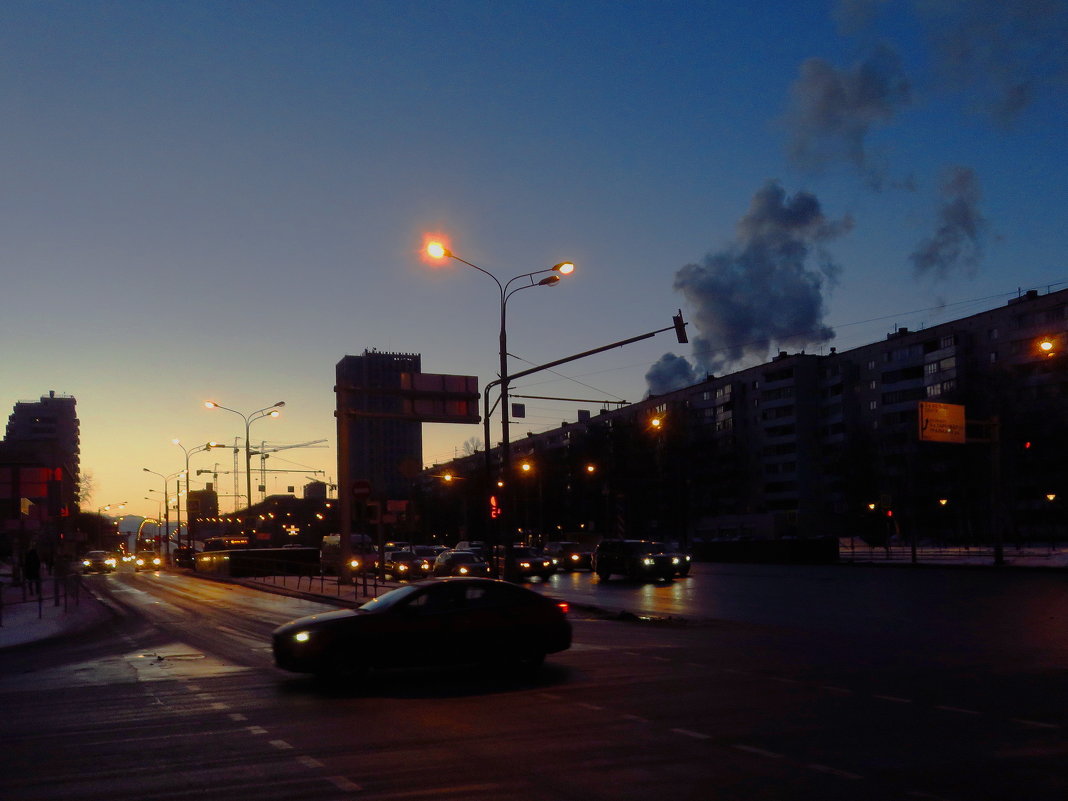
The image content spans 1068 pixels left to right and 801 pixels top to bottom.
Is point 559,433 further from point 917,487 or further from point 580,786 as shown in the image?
point 580,786

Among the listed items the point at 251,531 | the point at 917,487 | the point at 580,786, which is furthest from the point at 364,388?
the point at 917,487

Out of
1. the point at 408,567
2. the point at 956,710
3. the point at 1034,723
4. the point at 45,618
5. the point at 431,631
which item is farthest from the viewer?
the point at 408,567

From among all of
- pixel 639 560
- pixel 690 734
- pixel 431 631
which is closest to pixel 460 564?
pixel 639 560

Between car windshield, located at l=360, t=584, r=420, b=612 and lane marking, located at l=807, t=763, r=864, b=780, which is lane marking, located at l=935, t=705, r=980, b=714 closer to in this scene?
lane marking, located at l=807, t=763, r=864, b=780

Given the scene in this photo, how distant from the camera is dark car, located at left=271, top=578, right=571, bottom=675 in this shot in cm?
1466

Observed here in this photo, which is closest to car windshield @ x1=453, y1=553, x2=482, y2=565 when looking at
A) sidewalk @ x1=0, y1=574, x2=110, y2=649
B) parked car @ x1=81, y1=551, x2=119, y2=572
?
sidewalk @ x1=0, y1=574, x2=110, y2=649

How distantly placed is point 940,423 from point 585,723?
4161 centimetres

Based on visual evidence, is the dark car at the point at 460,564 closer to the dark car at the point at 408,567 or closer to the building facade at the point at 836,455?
the dark car at the point at 408,567

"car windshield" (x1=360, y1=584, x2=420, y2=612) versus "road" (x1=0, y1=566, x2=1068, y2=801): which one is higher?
"car windshield" (x1=360, y1=584, x2=420, y2=612)

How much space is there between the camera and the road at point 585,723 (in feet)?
27.1

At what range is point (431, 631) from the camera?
15172mm

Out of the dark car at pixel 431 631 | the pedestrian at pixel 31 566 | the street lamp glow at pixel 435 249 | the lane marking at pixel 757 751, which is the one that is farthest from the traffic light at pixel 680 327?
the pedestrian at pixel 31 566

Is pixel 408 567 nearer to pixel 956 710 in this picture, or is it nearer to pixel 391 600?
pixel 391 600

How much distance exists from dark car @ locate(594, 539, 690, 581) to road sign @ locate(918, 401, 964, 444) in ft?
41.3
